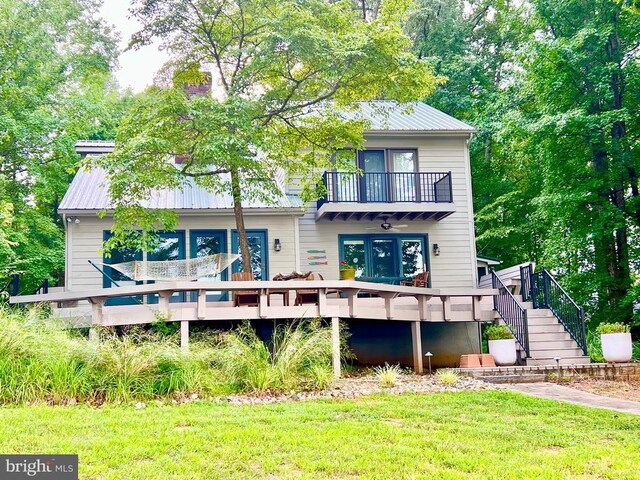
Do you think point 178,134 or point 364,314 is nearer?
point 364,314

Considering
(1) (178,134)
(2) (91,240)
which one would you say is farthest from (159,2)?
(2) (91,240)

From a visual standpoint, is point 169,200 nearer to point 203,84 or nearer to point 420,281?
point 203,84

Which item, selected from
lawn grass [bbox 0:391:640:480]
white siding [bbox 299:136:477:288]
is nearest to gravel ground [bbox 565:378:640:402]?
lawn grass [bbox 0:391:640:480]

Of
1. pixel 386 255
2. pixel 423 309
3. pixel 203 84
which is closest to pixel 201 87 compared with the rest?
pixel 203 84

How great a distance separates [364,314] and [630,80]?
948 centimetres

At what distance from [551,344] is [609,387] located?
187 cm

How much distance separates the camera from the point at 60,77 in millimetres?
18453

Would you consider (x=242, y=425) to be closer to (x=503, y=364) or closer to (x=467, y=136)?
(x=503, y=364)

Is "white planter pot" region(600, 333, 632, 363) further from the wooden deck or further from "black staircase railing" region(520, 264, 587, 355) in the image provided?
the wooden deck

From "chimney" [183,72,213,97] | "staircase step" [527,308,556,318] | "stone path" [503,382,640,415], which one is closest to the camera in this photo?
"stone path" [503,382,640,415]

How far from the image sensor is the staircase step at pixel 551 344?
420 inches

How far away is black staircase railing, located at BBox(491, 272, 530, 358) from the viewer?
10.3m

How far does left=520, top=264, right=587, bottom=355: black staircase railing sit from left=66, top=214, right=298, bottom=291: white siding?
4.93 meters

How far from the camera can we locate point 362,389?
7602 mm
